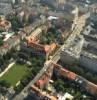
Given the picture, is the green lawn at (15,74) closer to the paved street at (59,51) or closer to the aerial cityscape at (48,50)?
the aerial cityscape at (48,50)

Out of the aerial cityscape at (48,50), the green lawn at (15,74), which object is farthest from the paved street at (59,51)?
the green lawn at (15,74)

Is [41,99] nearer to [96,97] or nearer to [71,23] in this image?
[96,97]

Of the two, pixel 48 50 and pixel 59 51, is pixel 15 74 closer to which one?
pixel 48 50

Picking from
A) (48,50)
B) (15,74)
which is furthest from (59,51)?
(15,74)

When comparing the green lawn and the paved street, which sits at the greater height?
the paved street

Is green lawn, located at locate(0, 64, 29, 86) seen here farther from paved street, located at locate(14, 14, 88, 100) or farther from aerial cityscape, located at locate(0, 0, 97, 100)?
paved street, located at locate(14, 14, 88, 100)

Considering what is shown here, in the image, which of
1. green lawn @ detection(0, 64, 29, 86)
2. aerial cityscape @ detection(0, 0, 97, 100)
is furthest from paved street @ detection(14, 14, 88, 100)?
green lawn @ detection(0, 64, 29, 86)

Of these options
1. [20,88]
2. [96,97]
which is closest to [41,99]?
[20,88]
